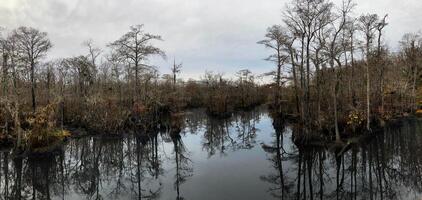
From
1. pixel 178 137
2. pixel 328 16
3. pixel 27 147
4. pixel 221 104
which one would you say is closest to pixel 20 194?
pixel 27 147

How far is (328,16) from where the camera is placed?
22234 millimetres

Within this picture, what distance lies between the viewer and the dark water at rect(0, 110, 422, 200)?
42.7 feet

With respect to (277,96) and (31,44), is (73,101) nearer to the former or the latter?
(31,44)

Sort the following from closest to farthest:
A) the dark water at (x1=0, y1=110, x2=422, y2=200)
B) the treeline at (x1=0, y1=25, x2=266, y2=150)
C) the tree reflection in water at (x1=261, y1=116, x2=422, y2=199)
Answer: the tree reflection in water at (x1=261, y1=116, x2=422, y2=199) → the dark water at (x1=0, y1=110, x2=422, y2=200) → the treeline at (x1=0, y1=25, x2=266, y2=150)

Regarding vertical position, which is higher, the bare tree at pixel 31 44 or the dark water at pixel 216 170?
the bare tree at pixel 31 44

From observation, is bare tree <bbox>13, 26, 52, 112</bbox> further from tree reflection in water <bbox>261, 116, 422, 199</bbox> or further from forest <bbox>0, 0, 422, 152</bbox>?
tree reflection in water <bbox>261, 116, 422, 199</bbox>

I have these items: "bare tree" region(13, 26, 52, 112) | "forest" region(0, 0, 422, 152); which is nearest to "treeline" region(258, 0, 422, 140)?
"forest" region(0, 0, 422, 152)

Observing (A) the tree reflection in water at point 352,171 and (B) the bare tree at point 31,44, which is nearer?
(A) the tree reflection in water at point 352,171

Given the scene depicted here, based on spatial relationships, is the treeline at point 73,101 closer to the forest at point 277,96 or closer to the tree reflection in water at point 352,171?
the forest at point 277,96

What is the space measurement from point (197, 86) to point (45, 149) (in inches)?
1666

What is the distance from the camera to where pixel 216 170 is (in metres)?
16.6

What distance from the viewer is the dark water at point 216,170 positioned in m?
13.0

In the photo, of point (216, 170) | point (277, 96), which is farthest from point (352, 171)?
point (277, 96)

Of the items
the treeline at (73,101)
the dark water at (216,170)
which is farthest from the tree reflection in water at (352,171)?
the treeline at (73,101)
